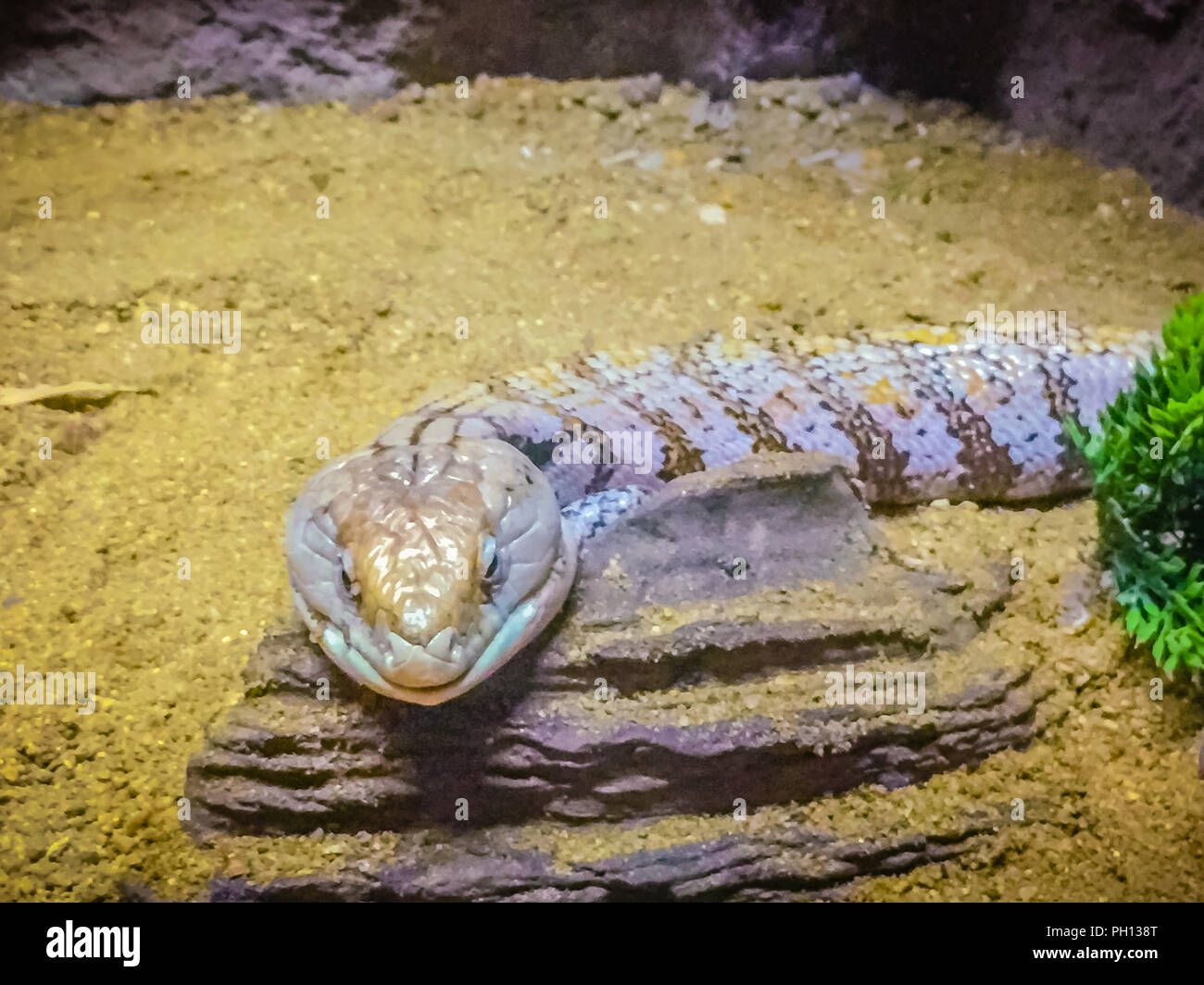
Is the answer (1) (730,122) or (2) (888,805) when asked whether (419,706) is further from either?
(1) (730,122)

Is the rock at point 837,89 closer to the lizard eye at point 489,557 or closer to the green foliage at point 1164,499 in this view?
the green foliage at point 1164,499

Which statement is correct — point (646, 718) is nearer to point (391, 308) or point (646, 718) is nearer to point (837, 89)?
point (391, 308)

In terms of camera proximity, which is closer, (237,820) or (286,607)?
(237,820)

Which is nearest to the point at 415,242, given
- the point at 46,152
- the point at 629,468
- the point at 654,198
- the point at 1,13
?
the point at 654,198

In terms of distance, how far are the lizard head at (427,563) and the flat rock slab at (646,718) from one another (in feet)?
0.51

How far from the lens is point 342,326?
4.10m

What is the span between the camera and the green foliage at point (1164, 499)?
8.75ft

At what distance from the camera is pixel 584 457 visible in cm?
343

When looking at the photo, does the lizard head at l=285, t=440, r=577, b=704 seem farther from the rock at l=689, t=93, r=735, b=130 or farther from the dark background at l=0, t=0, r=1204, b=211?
the dark background at l=0, t=0, r=1204, b=211

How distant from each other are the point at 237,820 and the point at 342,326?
7.54 feet

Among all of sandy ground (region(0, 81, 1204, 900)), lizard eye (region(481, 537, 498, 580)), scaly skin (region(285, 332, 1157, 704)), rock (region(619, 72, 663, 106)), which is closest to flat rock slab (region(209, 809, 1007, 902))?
sandy ground (region(0, 81, 1204, 900))

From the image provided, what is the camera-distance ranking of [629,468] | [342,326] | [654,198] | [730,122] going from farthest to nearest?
[730,122], [654,198], [342,326], [629,468]

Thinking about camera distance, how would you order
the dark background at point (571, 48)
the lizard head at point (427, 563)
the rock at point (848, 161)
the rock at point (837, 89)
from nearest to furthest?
the lizard head at point (427, 563), the dark background at point (571, 48), the rock at point (848, 161), the rock at point (837, 89)

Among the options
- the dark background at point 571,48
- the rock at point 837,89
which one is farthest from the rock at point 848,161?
the dark background at point 571,48
